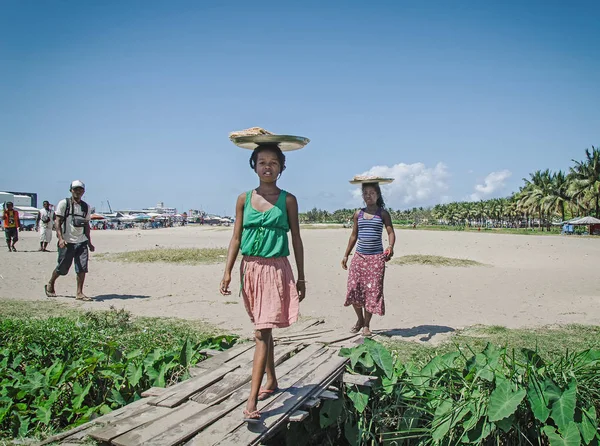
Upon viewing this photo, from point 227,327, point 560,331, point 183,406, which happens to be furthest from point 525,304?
point 183,406

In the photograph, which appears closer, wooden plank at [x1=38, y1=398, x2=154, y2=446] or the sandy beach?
wooden plank at [x1=38, y1=398, x2=154, y2=446]

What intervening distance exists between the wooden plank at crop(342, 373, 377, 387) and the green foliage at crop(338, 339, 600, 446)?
79mm

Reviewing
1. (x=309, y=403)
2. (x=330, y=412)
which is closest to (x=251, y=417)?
(x=309, y=403)

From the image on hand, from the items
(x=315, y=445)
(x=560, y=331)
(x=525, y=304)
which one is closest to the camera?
(x=315, y=445)

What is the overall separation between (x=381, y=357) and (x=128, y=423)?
1937mm

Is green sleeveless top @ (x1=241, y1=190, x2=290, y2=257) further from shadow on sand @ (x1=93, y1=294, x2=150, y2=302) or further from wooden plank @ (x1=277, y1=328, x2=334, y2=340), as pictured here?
shadow on sand @ (x1=93, y1=294, x2=150, y2=302)

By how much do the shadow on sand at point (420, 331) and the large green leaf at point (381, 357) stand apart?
288 centimetres

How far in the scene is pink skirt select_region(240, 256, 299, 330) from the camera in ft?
10.6

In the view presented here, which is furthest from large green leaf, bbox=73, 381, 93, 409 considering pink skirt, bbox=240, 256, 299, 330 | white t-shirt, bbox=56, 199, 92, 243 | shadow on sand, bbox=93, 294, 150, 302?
shadow on sand, bbox=93, 294, 150, 302

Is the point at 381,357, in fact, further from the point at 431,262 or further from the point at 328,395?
the point at 431,262

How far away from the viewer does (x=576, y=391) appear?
3.04m

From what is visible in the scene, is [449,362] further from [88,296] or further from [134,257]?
[134,257]

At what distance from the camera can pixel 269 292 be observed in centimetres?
329

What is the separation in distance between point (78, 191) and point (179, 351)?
5410mm
